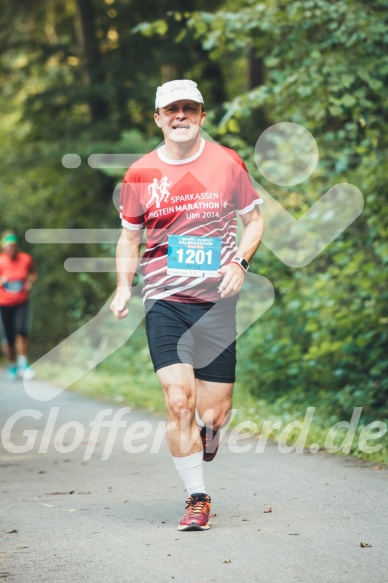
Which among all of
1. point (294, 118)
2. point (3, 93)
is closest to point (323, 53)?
point (294, 118)

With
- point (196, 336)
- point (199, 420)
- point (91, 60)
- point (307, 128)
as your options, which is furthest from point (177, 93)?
point (91, 60)

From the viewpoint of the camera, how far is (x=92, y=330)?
19.0 m

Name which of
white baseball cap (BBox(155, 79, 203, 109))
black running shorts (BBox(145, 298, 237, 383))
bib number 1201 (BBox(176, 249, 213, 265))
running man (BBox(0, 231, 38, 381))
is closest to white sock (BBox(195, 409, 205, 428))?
black running shorts (BBox(145, 298, 237, 383))

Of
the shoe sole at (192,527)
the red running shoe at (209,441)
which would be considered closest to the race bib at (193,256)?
the red running shoe at (209,441)

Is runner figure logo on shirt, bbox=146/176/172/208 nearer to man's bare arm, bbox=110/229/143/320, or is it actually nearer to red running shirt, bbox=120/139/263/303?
red running shirt, bbox=120/139/263/303

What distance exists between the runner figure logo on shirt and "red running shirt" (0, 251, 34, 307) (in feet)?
33.7

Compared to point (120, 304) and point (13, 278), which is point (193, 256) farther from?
point (13, 278)

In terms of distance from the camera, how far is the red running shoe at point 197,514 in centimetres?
514

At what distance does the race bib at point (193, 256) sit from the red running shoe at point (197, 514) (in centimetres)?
117

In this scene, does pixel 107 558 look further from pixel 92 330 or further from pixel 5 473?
pixel 92 330

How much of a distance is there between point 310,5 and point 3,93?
1942 cm

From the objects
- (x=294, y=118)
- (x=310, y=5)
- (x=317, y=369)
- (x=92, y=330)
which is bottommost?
(x=92, y=330)

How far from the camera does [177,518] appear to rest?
5602 millimetres

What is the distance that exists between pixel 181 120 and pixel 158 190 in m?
0.40
